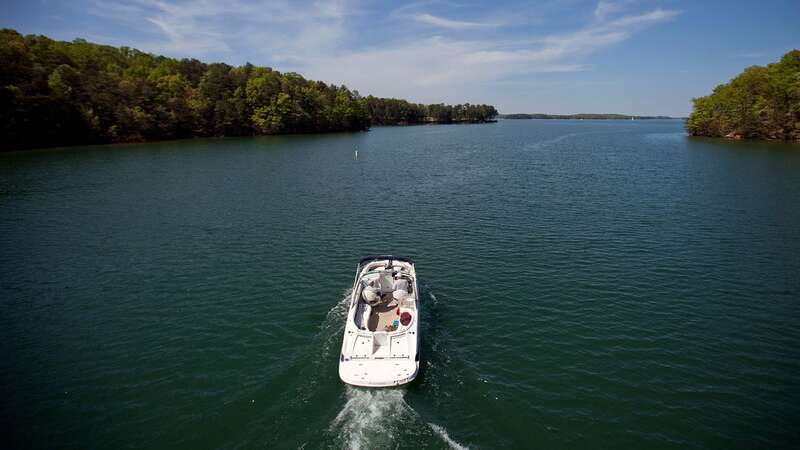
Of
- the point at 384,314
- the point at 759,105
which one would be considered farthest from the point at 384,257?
the point at 759,105

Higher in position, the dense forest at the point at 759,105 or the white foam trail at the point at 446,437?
the dense forest at the point at 759,105

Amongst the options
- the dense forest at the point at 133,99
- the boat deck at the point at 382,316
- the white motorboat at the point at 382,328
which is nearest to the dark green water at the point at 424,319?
the white motorboat at the point at 382,328

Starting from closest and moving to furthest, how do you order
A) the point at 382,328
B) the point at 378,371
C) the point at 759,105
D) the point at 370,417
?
1. the point at 370,417
2. the point at 378,371
3. the point at 382,328
4. the point at 759,105

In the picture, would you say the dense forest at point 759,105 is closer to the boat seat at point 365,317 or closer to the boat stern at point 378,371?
the boat seat at point 365,317

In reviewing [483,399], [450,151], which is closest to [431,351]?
[483,399]

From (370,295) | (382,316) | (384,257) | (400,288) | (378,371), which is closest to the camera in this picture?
(378,371)

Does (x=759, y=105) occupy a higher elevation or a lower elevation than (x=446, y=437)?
higher

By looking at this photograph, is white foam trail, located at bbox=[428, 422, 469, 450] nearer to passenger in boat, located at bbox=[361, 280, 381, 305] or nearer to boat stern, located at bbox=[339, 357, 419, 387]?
boat stern, located at bbox=[339, 357, 419, 387]

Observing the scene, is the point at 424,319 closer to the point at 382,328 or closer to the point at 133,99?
the point at 382,328
